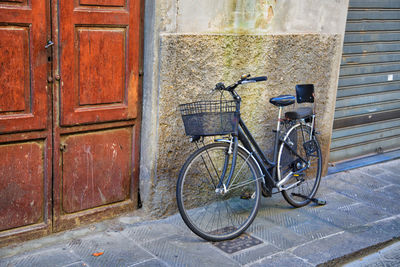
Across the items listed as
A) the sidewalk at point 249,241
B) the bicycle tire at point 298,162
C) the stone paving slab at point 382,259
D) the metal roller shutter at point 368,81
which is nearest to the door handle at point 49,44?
the sidewalk at point 249,241

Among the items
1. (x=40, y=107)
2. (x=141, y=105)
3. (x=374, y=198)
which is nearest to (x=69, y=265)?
(x=40, y=107)

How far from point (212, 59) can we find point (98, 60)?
1041mm

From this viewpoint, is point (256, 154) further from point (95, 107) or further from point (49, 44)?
point (49, 44)

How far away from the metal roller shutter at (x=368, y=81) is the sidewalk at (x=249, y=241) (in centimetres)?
145

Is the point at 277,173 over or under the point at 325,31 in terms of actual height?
under

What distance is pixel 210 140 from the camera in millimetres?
4766

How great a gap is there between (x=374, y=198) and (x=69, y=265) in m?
3.32

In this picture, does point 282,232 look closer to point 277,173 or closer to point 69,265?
point 277,173

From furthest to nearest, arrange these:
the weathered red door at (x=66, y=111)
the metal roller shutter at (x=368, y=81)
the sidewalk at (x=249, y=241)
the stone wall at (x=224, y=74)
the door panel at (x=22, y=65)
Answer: the metal roller shutter at (x=368, y=81)
the stone wall at (x=224, y=74)
the sidewalk at (x=249, y=241)
the weathered red door at (x=66, y=111)
the door panel at (x=22, y=65)

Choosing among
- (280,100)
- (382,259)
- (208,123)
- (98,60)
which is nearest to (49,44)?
(98,60)

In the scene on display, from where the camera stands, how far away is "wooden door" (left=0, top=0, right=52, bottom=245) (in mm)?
3588

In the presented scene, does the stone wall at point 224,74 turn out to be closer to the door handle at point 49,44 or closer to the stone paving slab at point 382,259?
the door handle at point 49,44

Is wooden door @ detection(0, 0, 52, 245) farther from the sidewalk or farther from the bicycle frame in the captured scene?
the bicycle frame

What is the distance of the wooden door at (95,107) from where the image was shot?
389 cm
